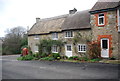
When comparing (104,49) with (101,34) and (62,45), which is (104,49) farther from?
(62,45)

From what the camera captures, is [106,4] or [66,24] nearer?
[106,4]

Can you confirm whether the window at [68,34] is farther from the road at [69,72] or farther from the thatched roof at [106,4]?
the road at [69,72]

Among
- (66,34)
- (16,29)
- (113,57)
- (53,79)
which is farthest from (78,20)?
(16,29)

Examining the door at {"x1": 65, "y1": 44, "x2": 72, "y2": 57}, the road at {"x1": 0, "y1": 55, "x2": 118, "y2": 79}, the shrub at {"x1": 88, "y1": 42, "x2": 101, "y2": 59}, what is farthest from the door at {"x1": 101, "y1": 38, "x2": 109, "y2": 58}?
the door at {"x1": 65, "y1": 44, "x2": 72, "y2": 57}

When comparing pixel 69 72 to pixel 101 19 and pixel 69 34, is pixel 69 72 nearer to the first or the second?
pixel 101 19

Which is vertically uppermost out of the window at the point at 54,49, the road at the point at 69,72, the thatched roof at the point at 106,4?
the thatched roof at the point at 106,4

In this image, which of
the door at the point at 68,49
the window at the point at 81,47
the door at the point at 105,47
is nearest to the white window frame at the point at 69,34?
the door at the point at 68,49

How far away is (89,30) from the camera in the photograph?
18.9 meters

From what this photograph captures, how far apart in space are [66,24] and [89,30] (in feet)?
17.5

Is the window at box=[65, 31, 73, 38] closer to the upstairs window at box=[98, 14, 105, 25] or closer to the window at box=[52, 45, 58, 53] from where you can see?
the window at box=[52, 45, 58, 53]

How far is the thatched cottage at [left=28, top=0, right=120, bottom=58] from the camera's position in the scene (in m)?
16.6

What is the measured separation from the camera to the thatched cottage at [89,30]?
54.3 ft

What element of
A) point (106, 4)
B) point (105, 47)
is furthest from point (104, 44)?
point (106, 4)

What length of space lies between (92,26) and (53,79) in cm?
1183
